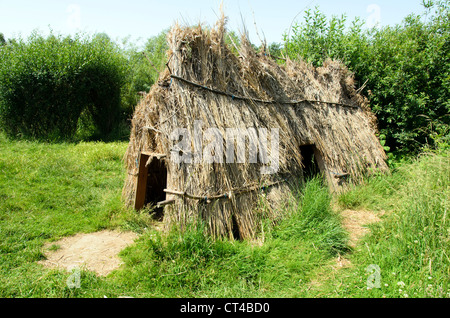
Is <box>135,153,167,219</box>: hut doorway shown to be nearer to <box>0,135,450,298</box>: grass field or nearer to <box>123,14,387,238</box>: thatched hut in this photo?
<box>123,14,387,238</box>: thatched hut

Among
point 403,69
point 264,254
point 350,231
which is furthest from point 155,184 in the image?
point 403,69

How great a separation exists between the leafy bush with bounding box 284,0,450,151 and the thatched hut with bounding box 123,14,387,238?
292 cm

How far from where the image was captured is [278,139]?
5117 millimetres

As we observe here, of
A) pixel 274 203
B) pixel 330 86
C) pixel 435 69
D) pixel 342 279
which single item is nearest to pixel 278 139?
pixel 274 203

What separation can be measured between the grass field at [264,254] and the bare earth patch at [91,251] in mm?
148

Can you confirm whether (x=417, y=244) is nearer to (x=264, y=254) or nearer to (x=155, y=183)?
(x=264, y=254)

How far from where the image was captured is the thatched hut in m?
4.16

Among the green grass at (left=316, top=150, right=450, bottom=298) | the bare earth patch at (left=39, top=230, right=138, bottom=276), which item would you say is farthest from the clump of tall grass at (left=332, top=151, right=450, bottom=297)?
the bare earth patch at (left=39, top=230, right=138, bottom=276)

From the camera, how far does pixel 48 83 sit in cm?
1083

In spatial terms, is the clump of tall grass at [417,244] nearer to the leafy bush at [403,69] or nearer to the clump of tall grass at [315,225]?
Answer: the clump of tall grass at [315,225]

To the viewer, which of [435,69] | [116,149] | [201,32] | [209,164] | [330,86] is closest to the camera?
[209,164]

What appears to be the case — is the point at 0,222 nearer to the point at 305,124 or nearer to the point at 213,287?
the point at 213,287

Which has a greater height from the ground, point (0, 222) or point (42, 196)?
point (42, 196)
